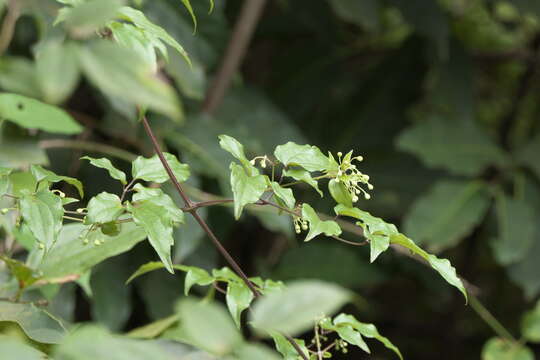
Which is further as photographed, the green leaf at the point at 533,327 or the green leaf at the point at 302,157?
the green leaf at the point at 533,327

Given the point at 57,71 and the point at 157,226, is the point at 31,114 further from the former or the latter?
the point at 57,71

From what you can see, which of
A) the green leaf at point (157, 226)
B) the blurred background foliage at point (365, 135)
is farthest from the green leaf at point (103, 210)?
the blurred background foliage at point (365, 135)

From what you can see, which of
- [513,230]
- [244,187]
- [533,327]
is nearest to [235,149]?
[244,187]

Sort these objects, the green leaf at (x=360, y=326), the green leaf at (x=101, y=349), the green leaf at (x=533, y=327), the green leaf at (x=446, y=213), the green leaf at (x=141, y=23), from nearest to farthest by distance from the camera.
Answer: the green leaf at (x=101, y=349) → the green leaf at (x=141, y=23) → the green leaf at (x=360, y=326) → the green leaf at (x=533, y=327) → the green leaf at (x=446, y=213)

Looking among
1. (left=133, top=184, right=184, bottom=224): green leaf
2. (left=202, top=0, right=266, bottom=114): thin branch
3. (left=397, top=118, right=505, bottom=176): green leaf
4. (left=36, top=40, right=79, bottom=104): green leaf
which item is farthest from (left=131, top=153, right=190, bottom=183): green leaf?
(left=397, top=118, right=505, bottom=176): green leaf

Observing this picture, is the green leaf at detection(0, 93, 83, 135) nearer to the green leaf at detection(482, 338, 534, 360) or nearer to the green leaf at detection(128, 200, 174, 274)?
the green leaf at detection(128, 200, 174, 274)

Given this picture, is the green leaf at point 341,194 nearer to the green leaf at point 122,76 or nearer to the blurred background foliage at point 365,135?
the green leaf at point 122,76

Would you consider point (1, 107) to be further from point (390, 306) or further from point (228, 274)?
point (390, 306)
